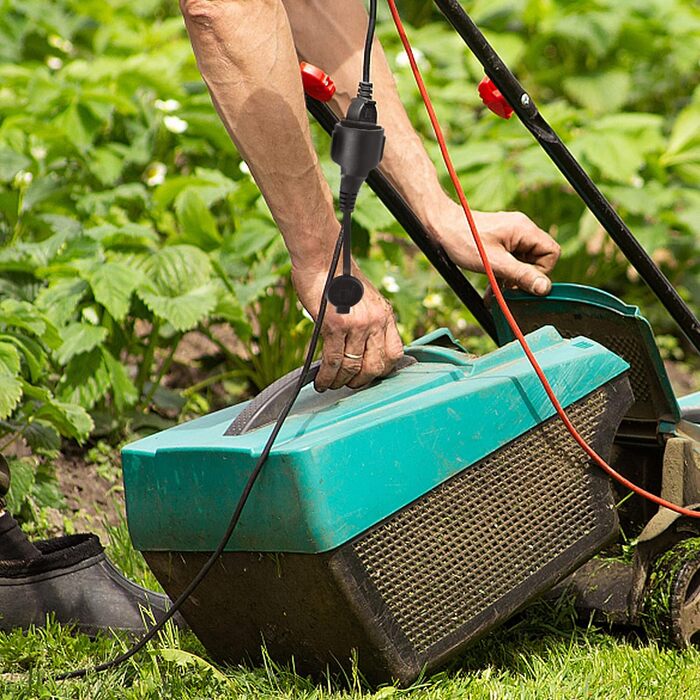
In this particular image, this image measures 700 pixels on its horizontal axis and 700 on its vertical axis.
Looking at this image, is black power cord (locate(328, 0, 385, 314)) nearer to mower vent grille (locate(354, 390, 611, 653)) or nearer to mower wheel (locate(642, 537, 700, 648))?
mower vent grille (locate(354, 390, 611, 653))

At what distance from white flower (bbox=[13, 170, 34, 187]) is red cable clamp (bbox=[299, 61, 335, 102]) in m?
2.02

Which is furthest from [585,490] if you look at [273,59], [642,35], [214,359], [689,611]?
[642,35]

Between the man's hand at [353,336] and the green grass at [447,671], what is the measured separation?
49 centimetres

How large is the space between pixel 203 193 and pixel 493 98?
166cm

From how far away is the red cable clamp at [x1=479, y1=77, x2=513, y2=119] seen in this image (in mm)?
2295

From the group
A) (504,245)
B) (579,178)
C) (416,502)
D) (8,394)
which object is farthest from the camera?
(8,394)

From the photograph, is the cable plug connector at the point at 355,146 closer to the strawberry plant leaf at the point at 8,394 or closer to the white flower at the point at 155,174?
the strawberry plant leaf at the point at 8,394

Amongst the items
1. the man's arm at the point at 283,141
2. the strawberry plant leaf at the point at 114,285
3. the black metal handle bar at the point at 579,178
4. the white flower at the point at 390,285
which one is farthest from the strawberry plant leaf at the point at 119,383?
the black metal handle bar at the point at 579,178

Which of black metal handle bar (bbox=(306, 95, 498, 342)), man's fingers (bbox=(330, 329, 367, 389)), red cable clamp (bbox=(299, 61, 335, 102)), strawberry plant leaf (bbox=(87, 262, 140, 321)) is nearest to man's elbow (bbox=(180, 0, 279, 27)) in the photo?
red cable clamp (bbox=(299, 61, 335, 102))

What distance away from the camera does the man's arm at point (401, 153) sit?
7.81ft

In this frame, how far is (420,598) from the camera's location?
1.95 metres

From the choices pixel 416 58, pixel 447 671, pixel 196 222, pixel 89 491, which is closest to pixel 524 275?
pixel 447 671

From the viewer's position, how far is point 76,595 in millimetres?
2451

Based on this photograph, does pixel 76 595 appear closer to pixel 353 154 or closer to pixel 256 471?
pixel 256 471
